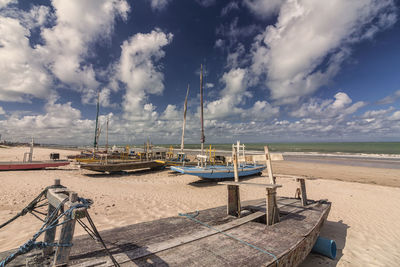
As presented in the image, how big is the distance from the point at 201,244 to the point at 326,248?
4.11 m

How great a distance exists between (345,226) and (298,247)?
5.66 metres

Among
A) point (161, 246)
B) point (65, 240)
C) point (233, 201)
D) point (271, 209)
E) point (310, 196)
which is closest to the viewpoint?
point (65, 240)

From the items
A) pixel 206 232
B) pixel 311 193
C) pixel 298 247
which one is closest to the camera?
pixel 298 247

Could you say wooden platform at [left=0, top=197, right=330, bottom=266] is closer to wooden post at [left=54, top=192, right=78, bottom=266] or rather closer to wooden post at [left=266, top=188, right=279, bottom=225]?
wooden post at [left=266, top=188, right=279, bottom=225]

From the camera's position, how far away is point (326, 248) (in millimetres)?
5109

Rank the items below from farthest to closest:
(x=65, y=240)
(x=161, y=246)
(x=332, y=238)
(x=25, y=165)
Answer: (x=25, y=165) < (x=332, y=238) < (x=161, y=246) < (x=65, y=240)

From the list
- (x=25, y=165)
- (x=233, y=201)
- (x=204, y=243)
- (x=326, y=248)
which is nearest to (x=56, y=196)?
(x=204, y=243)

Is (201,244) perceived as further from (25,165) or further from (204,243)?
(25,165)

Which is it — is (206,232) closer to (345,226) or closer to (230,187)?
(230,187)

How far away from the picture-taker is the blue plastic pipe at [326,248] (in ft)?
16.6

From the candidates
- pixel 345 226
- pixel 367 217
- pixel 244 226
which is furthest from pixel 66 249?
pixel 367 217

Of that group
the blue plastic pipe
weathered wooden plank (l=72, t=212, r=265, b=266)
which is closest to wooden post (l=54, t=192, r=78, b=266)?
weathered wooden plank (l=72, t=212, r=265, b=266)

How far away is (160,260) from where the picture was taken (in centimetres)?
304

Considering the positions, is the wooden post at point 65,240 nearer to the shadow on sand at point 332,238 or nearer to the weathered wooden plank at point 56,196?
the weathered wooden plank at point 56,196
